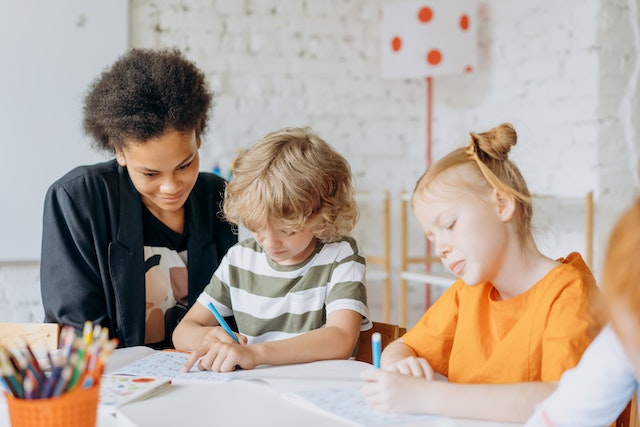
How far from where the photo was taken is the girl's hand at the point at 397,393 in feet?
3.12

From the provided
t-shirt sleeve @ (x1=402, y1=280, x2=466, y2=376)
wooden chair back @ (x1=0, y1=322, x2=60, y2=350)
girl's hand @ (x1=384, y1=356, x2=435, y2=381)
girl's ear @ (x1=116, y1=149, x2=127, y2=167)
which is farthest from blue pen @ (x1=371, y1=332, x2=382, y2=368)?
girl's ear @ (x1=116, y1=149, x2=127, y2=167)

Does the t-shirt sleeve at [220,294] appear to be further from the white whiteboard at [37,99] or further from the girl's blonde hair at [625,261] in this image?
the white whiteboard at [37,99]

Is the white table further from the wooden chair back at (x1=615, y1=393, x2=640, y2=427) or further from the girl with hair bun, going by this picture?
the wooden chair back at (x1=615, y1=393, x2=640, y2=427)

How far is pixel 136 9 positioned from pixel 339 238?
2164 millimetres

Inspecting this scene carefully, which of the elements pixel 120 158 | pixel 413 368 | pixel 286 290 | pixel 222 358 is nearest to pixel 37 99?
pixel 120 158

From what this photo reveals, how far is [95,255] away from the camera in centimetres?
162

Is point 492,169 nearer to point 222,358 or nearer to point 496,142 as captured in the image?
point 496,142

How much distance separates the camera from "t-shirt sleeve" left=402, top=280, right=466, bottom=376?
123 cm

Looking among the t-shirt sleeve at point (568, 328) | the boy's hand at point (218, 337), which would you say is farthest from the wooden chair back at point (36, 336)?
the t-shirt sleeve at point (568, 328)

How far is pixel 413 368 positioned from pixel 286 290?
1.65ft

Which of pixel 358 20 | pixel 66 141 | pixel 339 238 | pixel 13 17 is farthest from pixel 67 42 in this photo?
pixel 339 238

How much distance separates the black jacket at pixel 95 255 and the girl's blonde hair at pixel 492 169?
2.50 ft

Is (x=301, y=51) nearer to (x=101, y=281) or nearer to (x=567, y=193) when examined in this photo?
(x=567, y=193)

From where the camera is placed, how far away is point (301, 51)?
354 centimetres
